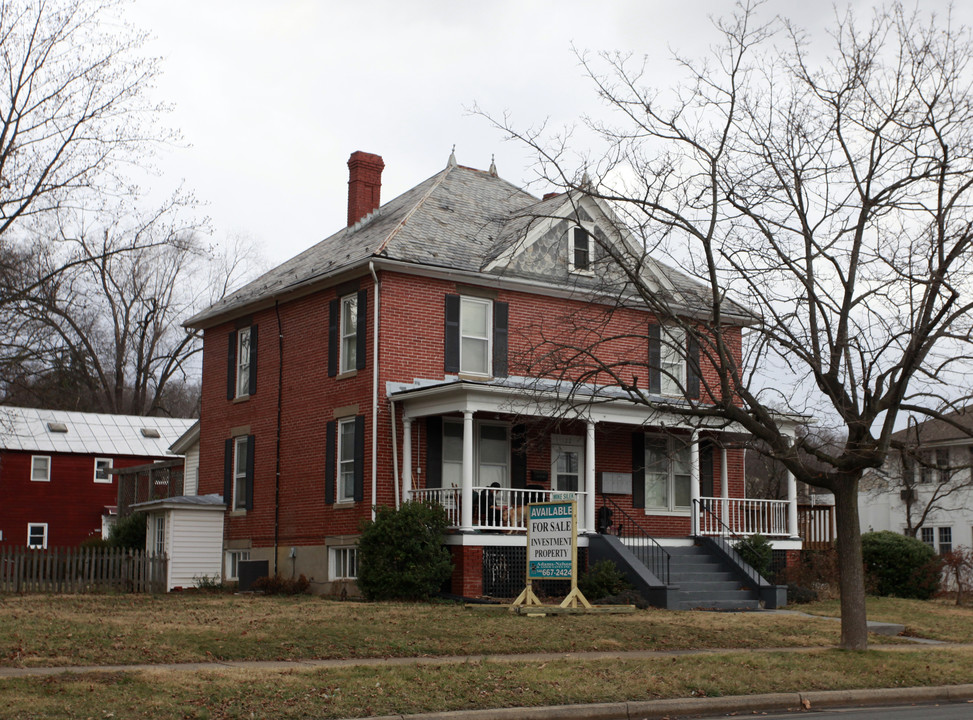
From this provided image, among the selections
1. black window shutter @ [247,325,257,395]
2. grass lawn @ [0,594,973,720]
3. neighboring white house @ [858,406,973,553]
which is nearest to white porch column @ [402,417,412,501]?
grass lawn @ [0,594,973,720]

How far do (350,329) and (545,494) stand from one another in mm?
5636

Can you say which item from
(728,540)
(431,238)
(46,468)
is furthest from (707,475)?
(46,468)

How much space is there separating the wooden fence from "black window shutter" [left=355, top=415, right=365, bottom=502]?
15.7ft

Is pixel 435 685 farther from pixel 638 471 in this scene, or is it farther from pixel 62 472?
pixel 62 472

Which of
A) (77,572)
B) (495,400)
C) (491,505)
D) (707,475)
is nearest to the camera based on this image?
(495,400)

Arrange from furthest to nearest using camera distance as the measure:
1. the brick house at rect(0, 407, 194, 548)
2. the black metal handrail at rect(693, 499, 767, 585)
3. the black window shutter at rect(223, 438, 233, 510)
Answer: the brick house at rect(0, 407, 194, 548) → the black window shutter at rect(223, 438, 233, 510) → the black metal handrail at rect(693, 499, 767, 585)

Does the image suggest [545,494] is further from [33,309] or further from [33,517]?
[33,517]

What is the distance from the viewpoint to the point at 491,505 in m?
24.2

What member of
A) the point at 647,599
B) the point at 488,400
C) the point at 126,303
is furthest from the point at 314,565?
the point at 126,303

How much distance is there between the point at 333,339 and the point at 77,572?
23.8 ft

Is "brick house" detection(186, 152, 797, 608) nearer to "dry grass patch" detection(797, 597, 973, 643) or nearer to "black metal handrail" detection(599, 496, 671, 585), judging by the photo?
"black metal handrail" detection(599, 496, 671, 585)

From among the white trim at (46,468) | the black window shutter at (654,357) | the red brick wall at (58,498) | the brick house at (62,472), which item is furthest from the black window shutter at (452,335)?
the white trim at (46,468)

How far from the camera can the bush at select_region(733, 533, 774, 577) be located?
24.8 m

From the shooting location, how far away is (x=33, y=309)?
2397 centimetres
